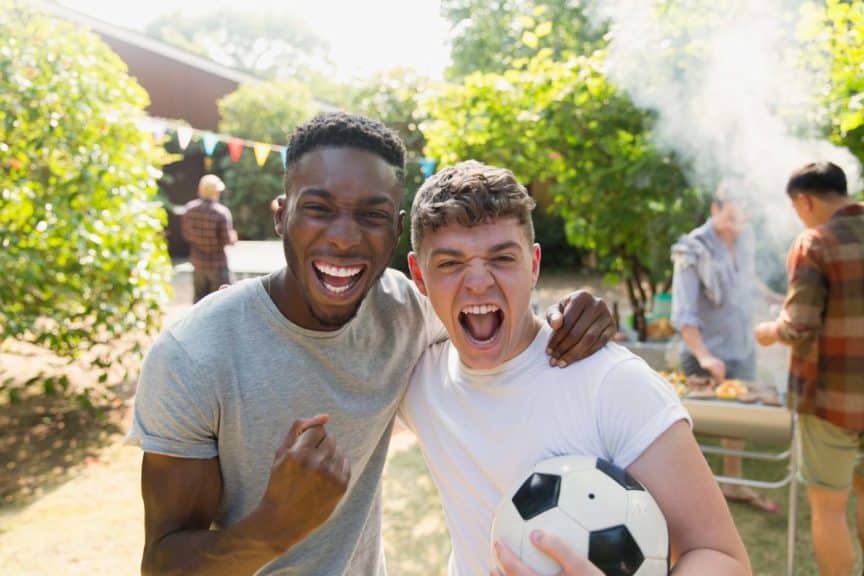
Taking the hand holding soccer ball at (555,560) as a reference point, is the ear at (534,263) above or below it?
above

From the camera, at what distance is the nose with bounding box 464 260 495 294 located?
1.68 meters

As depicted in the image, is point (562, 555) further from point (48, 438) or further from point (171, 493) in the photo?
point (48, 438)

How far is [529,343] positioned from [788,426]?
2.89 m

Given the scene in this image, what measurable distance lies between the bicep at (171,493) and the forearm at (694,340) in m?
3.97

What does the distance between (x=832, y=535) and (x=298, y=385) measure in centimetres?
341

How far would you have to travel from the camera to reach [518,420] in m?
1.63

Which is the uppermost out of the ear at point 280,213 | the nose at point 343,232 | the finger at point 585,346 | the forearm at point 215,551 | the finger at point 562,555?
the ear at point 280,213

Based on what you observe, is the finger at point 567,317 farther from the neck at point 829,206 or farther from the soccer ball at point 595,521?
the neck at point 829,206

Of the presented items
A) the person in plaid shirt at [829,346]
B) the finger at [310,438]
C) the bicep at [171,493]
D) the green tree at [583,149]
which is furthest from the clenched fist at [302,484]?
the green tree at [583,149]

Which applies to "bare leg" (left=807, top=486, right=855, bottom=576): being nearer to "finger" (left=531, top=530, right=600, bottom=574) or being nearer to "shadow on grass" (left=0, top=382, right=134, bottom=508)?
"finger" (left=531, top=530, right=600, bottom=574)

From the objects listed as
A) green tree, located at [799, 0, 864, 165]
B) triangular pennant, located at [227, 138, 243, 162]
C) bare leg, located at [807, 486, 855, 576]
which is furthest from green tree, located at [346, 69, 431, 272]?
bare leg, located at [807, 486, 855, 576]

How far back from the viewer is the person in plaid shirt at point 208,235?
30.5 ft

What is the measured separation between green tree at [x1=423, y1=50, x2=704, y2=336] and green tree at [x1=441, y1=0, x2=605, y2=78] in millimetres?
6965

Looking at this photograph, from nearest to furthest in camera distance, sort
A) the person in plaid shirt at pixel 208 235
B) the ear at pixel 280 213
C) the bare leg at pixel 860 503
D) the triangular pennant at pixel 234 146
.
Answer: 1. the ear at pixel 280 213
2. the bare leg at pixel 860 503
3. the person in plaid shirt at pixel 208 235
4. the triangular pennant at pixel 234 146
